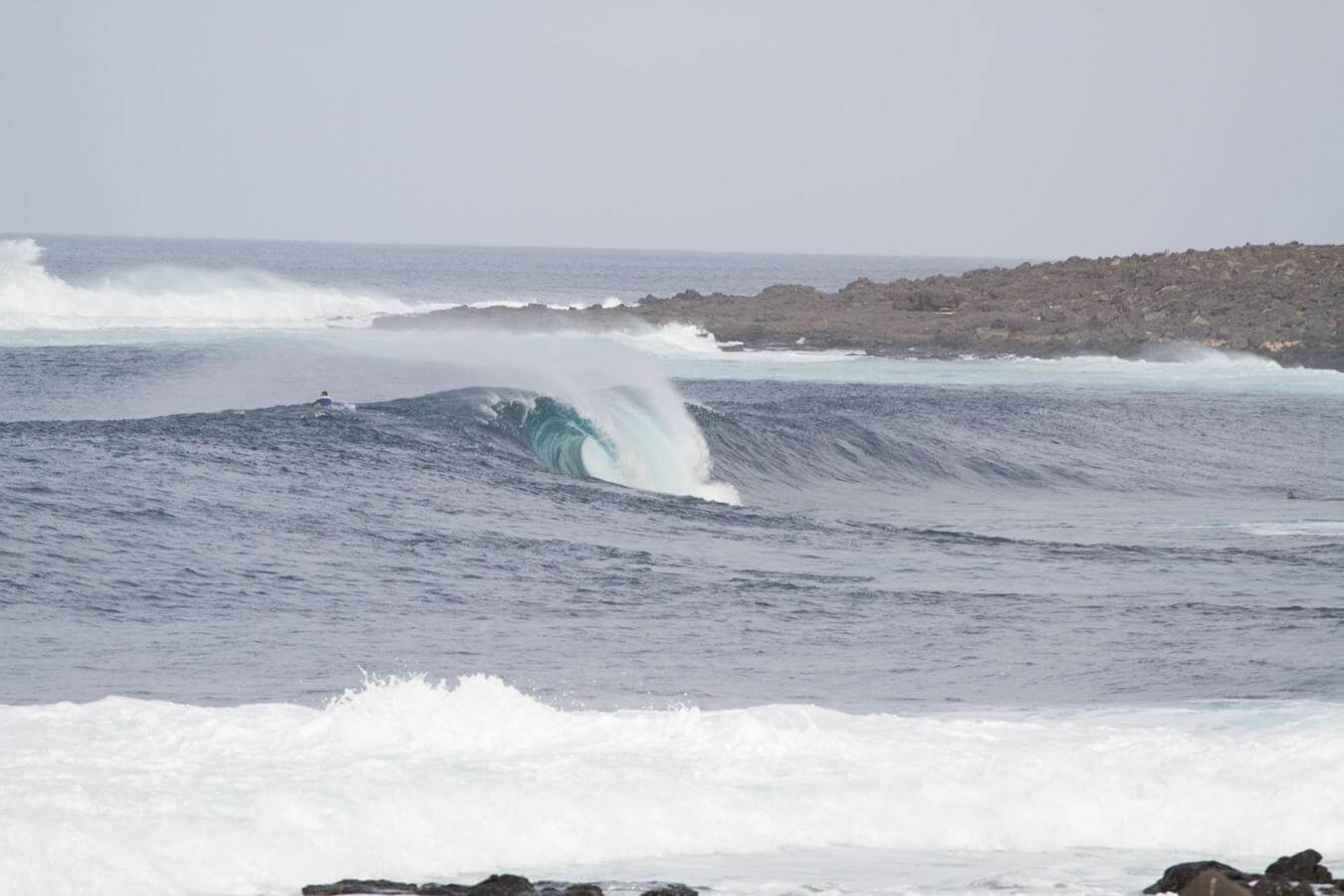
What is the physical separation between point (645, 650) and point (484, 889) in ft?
18.5

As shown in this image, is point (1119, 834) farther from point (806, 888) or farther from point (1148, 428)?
point (1148, 428)

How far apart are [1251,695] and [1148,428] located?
913 inches

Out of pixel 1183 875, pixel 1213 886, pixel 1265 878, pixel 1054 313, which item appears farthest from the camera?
pixel 1054 313

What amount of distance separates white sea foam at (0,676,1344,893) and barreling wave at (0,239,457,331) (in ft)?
166

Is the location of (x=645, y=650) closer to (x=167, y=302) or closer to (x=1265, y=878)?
(x=1265, y=878)

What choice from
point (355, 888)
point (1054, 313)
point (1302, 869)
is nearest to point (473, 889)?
point (355, 888)

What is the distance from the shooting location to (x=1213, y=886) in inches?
266

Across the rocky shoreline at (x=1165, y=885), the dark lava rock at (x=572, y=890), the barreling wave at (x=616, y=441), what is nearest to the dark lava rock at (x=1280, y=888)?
the rocky shoreline at (x=1165, y=885)

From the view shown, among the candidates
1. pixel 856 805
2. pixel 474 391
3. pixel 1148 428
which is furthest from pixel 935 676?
pixel 1148 428

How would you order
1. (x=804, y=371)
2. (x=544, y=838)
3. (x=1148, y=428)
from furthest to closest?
(x=804, y=371), (x=1148, y=428), (x=544, y=838)

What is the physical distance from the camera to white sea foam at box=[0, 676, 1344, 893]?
780cm

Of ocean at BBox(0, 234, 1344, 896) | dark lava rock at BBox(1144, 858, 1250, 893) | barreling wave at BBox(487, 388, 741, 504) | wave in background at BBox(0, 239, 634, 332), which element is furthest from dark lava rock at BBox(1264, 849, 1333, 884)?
wave in background at BBox(0, 239, 634, 332)

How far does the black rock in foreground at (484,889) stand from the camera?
7.25 meters

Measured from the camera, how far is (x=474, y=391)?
27.2 meters
